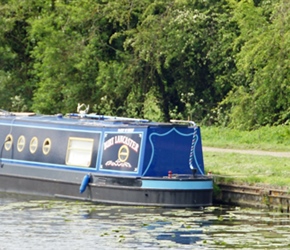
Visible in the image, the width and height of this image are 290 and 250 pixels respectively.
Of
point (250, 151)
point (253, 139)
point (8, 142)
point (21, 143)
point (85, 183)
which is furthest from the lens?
point (253, 139)

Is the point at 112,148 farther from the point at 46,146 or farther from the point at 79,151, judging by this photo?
the point at 46,146

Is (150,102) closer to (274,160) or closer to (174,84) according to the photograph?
(174,84)

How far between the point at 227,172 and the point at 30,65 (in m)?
16.3

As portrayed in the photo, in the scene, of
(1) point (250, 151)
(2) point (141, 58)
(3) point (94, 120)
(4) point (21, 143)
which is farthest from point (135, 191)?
(2) point (141, 58)

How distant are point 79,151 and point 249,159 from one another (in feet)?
12.3

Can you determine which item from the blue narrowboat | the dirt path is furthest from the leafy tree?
the blue narrowboat

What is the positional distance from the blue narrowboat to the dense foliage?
27.6 feet

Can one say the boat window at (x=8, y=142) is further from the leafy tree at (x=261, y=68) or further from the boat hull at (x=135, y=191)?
the leafy tree at (x=261, y=68)

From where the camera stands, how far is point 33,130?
24094mm

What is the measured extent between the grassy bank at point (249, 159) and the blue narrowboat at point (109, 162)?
912mm

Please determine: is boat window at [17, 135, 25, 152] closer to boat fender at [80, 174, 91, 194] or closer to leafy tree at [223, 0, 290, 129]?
boat fender at [80, 174, 91, 194]

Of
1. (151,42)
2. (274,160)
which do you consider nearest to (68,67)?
(151,42)

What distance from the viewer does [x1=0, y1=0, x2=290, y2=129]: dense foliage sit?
105 feet

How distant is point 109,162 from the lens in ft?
72.1
